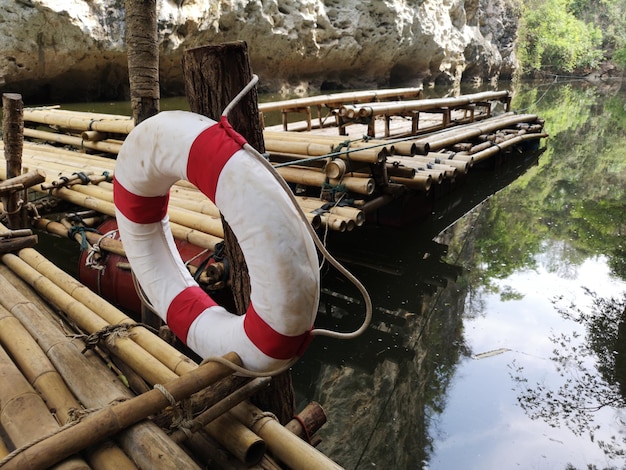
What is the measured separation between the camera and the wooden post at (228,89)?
7.07ft

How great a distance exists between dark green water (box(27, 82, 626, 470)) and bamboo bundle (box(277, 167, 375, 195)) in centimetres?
115

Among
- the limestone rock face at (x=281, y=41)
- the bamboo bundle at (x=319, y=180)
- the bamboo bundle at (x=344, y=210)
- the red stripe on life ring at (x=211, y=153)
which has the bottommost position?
the bamboo bundle at (x=344, y=210)

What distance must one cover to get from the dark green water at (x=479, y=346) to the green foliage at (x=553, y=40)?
33586 millimetres

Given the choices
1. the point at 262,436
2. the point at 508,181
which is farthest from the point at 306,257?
the point at 508,181

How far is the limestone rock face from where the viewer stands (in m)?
13.8

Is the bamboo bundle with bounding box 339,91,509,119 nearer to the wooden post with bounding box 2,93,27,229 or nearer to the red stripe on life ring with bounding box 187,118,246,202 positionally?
the wooden post with bounding box 2,93,27,229

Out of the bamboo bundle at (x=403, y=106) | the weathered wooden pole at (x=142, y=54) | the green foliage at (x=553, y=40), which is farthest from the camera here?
the green foliage at (x=553, y=40)

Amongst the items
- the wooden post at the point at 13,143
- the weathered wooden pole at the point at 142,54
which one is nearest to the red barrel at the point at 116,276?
the wooden post at the point at 13,143

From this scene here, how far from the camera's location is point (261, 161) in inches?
73.5

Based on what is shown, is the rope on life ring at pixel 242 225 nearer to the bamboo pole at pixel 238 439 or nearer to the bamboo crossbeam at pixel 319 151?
the bamboo pole at pixel 238 439

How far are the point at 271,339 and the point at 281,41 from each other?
19640 millimetres

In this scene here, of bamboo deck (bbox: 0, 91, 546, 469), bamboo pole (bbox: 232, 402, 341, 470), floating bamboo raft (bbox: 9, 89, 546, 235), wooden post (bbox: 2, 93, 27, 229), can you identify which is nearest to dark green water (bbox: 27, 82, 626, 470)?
floating bamboo raft (bbox: 9, 89, 546, 235)

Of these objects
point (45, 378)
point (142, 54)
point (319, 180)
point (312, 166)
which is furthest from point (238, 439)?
point (312, 166)

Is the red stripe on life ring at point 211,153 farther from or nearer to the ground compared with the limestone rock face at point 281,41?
nearer to the ground
